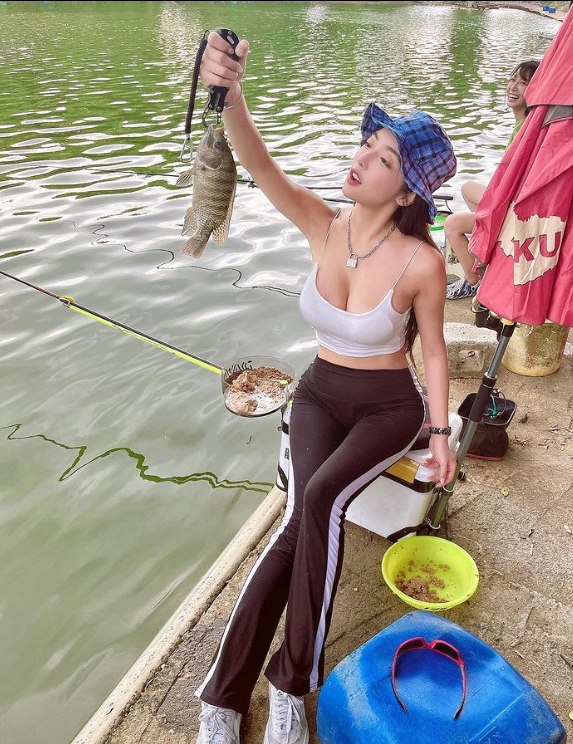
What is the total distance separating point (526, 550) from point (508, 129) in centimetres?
1254

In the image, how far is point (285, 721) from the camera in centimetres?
212

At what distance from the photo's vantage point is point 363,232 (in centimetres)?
266

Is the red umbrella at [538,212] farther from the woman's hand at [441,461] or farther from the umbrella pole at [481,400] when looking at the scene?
the woman's hand at [441,461]

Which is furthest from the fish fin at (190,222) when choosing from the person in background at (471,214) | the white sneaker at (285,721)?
the person in background at (471,214)

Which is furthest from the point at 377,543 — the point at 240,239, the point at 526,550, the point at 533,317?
the point at 240,239

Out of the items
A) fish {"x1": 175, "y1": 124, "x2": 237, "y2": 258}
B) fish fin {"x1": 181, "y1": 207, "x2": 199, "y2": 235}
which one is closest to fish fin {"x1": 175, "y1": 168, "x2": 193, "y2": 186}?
fish {"x1": 175, "y1": 124, "x2": 237, "y2": 258}

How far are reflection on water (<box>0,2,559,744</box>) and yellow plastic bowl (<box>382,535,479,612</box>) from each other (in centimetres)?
117

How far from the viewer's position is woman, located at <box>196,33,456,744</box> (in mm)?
2182

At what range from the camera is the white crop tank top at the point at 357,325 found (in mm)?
2529

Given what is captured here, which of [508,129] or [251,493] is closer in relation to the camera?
[251,493]

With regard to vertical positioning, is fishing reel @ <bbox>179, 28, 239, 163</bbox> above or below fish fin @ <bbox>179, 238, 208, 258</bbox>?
above

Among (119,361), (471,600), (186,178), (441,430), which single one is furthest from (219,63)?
(119,361)

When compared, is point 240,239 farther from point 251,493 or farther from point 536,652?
point 536,652

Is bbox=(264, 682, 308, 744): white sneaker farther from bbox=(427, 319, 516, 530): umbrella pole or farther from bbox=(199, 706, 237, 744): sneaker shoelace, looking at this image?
bbox=(427, 319, 516, 530): umbrella pole
